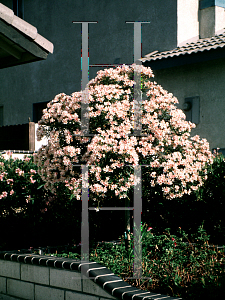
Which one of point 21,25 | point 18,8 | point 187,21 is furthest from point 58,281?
point 18,8

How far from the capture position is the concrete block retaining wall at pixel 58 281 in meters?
4.59

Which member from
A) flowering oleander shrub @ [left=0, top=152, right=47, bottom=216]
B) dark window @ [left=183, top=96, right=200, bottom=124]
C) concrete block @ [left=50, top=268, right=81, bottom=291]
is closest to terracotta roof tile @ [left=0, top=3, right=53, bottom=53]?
flowering oleander shrub @ [left=0, top=152, right=47, bottom=216]

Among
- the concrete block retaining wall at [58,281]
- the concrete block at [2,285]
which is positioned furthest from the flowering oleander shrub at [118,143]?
the concrete block at [2,285]

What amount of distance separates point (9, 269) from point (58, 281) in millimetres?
1101

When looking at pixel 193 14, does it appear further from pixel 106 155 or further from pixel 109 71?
pixel 106 155

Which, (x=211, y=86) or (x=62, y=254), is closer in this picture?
(x=62, y=254)

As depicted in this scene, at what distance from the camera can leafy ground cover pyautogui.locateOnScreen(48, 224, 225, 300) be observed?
14.9ft

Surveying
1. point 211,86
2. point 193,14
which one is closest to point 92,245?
point 211,86

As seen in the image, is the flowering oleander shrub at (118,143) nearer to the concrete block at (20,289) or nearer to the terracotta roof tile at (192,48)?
the concrete block at (20,289)

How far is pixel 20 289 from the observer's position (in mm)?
5797

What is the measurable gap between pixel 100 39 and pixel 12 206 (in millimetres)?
8514

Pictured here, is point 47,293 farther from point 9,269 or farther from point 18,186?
point 18,186

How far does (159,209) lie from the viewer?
23.1 ft

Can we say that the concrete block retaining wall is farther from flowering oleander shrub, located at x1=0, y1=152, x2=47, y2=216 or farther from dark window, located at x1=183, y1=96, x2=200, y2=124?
dark window, located at x1=183, y1=96, x2=200, y2=124
